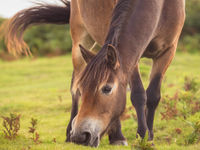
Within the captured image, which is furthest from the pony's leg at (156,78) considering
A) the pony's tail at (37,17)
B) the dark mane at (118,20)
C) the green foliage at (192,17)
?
the green foliage at (192,17)

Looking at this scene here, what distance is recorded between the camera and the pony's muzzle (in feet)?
10.9

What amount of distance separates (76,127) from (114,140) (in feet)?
4.60

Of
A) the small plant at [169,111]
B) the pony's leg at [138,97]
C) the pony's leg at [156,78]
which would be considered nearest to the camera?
the pony's leg at [138,97]

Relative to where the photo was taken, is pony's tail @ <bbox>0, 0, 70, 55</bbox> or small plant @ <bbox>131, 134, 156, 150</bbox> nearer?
small plant @ <bbox>131, 134, 156, 150</bbox>

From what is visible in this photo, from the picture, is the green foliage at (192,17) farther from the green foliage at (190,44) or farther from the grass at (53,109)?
the grass at (53,109)

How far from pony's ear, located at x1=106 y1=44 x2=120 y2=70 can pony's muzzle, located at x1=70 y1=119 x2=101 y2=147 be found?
618 mm

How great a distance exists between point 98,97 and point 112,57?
432mm

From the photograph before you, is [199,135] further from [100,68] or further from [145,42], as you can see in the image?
[100,68]

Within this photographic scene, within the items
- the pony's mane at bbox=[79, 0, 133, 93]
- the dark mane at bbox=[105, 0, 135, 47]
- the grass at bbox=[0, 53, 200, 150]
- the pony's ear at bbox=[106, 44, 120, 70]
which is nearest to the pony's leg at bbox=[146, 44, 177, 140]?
the grass at bbox=[0, 53, 200, 150]

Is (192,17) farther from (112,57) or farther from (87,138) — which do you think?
(87,138)

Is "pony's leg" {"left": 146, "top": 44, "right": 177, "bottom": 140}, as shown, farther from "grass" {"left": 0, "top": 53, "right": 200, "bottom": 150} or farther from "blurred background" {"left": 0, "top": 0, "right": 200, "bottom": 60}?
"blurred background" {"left": 0, "top": 0, "right": 200, "bottom": 60}

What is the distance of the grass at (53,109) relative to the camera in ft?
14.6

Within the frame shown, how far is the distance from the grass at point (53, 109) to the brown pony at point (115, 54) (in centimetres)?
35

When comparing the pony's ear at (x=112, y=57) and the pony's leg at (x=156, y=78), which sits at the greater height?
the pony's ear at (x=112, y=57)
